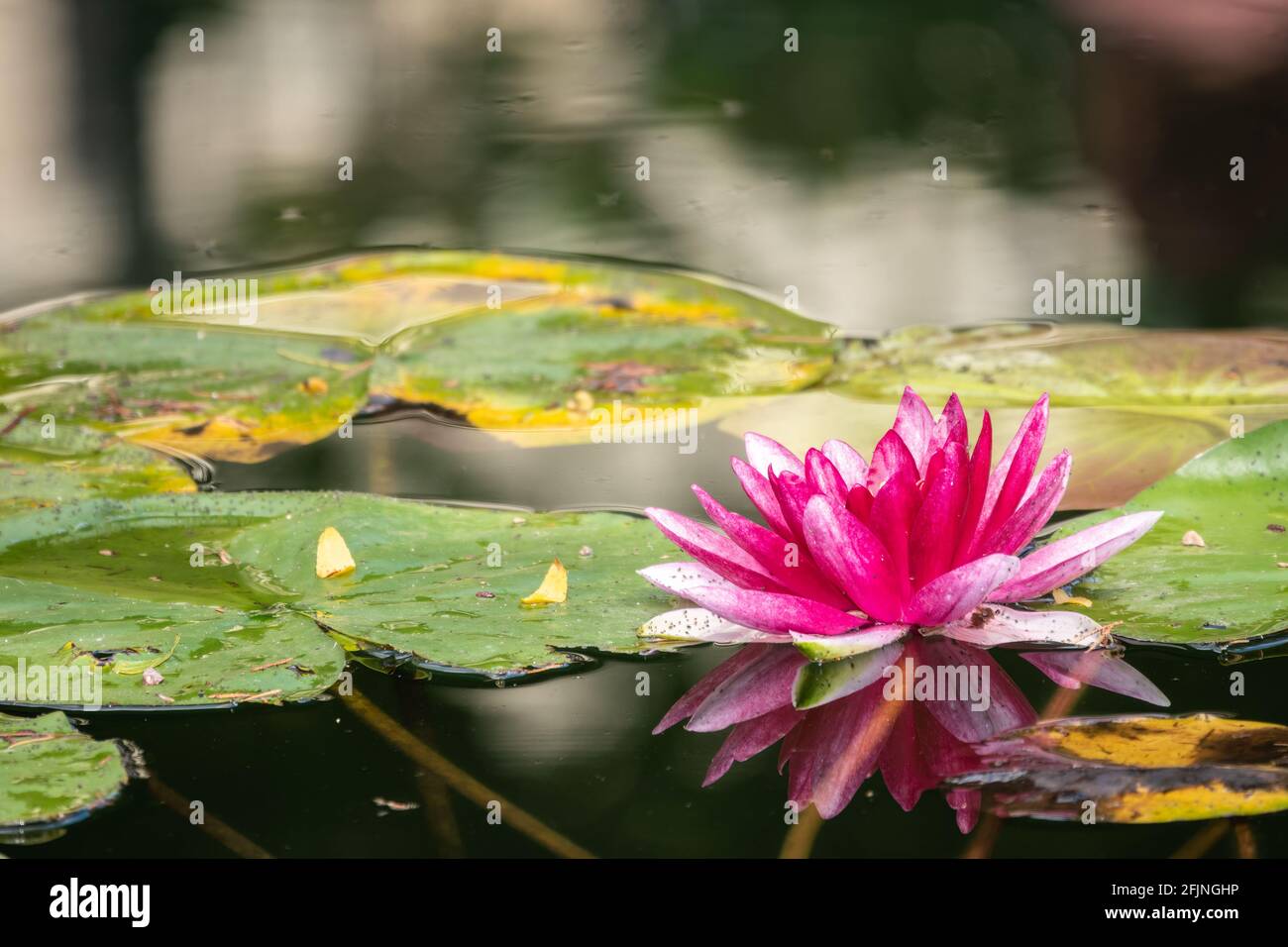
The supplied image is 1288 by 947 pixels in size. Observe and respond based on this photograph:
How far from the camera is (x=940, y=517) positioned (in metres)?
1.41

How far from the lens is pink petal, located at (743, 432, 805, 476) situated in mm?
1613

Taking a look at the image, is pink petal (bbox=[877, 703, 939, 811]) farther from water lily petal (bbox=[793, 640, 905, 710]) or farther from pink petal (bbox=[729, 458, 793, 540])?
pink petal (bbox=[729, 458, 793, 540])

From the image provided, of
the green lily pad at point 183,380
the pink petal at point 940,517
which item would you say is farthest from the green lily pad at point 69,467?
the pink petal at point 940,517

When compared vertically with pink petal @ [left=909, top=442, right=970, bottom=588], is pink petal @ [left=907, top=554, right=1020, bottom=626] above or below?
below

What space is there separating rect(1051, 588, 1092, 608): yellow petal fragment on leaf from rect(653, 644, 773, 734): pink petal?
0.38 meters

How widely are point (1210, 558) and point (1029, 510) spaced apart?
1.06ft

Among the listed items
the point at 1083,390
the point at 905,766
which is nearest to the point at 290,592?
the point at 905,766

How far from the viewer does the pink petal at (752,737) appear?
1339 mm

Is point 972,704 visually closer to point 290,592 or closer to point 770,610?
point 770,610

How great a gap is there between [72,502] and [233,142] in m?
3.16

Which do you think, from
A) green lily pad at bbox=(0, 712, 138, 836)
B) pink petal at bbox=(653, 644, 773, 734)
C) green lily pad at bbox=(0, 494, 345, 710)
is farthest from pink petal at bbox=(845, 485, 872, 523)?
green lily pad at bbox=(0, 712, 138, 836)

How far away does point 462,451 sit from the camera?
2354 mm

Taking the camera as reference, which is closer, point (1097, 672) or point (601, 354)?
point (1097, 672)
